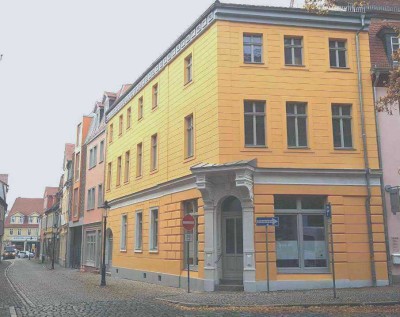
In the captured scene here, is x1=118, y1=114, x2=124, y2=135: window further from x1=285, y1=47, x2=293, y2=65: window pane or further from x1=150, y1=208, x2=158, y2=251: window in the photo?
x1=285, y1=47, x2=293, y2=65: window pane

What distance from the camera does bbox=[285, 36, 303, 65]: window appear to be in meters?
20.0

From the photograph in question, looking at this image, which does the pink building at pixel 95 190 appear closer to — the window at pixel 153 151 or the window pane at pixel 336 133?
the window at pixel 153 151

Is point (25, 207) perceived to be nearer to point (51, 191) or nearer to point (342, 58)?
point (51, 191)

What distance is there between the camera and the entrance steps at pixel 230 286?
17938mm

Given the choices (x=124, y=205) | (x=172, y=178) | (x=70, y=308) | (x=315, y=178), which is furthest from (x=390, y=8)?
(x=70, y=308)

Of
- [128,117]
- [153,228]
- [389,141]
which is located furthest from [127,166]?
[389,141]

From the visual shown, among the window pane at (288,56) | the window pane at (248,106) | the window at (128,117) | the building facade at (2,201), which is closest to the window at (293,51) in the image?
the window pane at (288,56)

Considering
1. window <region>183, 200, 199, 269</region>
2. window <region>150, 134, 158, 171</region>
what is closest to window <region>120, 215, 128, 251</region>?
window <region>150, 134, 158, 171</region>

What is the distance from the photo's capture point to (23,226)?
383 ft

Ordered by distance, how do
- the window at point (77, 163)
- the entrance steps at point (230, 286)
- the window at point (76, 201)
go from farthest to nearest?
the window at point (77, 163)
the window at point (76, 201)
the entrance steps at point (230, 286)

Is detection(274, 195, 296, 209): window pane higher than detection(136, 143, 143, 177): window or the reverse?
the reverse

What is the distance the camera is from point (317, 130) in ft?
63.6

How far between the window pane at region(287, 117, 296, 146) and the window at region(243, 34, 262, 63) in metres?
2.78

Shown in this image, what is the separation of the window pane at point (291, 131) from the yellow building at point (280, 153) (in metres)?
0.04
